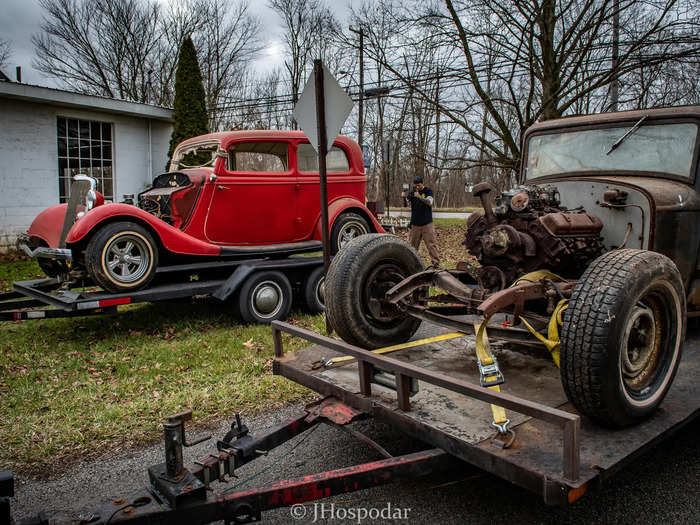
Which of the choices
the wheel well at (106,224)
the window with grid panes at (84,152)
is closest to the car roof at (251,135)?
the wheel well at (106,224)

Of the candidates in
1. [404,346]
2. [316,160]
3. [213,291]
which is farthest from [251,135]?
[404,346]

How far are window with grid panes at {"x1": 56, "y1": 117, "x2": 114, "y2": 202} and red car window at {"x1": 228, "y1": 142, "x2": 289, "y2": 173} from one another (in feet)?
22.8

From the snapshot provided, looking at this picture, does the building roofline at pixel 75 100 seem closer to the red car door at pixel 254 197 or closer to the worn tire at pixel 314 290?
the red car door at pixel 254 197

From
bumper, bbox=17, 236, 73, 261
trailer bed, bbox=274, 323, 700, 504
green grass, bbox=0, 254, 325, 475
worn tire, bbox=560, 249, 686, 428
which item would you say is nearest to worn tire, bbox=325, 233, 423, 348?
trailer bed, bbox=274, 323, 700, 504

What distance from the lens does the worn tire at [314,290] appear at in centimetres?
693

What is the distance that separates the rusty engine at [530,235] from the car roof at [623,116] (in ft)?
2.77

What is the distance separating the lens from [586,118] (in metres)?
4.44

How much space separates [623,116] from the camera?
165 inches

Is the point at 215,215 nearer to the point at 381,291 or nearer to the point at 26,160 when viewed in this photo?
the point at 381,291

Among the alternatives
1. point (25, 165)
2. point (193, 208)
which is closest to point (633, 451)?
point (193, 208)

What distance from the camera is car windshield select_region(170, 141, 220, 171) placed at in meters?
7.02

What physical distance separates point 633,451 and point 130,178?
517 inches

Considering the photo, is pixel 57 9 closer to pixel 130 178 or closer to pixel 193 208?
pixel 130 178

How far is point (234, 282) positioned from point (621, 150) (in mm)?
4141
